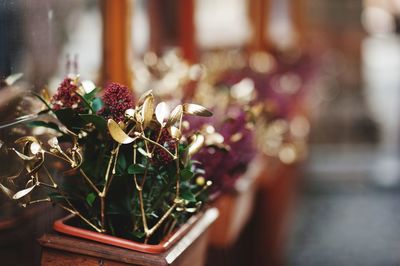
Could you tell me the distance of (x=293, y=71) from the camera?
14.5 feet

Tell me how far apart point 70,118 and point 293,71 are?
314 cm

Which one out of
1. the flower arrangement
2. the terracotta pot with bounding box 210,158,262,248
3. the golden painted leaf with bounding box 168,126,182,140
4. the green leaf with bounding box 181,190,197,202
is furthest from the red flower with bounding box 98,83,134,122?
the terracotta pot with bounding box 210,158,262,248

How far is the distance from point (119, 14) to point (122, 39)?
89 millimetres

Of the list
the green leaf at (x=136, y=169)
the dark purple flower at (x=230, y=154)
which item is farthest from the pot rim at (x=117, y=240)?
the dark purple flower at (x=230, y=154)

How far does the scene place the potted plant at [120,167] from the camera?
1.33 meters

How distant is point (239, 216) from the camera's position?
2.36m

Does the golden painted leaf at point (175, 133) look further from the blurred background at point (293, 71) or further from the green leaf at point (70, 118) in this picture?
the blurred background at point (293, 71)

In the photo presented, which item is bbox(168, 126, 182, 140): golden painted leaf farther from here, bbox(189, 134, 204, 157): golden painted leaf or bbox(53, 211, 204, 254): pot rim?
bbox(53, 211, 204, 254): pot rim

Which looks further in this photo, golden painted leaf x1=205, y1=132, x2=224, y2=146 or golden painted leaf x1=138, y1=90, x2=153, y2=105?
golden painted leaf x1=205, y1=132, x2=224, y2=146

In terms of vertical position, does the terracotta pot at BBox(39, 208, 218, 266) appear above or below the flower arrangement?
below

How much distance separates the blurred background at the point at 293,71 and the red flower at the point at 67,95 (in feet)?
0.58

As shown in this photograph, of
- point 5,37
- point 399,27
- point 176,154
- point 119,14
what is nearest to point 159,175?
point 176,154

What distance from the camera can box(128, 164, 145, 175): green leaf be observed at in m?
1.33

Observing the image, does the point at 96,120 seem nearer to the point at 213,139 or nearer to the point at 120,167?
the point at 120,167
